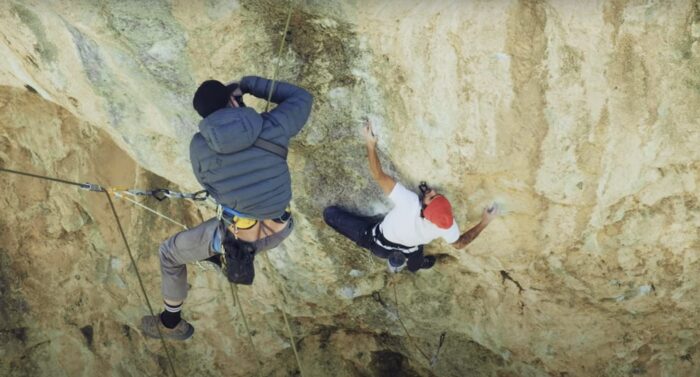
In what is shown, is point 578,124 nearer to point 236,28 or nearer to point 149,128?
point 236,28

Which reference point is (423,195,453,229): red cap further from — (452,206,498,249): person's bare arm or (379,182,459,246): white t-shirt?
(452,206,498,249): person's bare arm

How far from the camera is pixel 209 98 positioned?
155 inches

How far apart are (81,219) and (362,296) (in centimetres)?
313

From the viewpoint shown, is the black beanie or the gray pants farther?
the gray pants

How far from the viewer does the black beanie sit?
393 centimetres

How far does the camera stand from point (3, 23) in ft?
15.9

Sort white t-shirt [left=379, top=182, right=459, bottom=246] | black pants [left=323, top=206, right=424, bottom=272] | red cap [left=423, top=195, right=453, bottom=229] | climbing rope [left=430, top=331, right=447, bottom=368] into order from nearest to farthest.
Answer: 1. red cap [left=423, top=195, right=453, bottom=229]
2. white t-shirt [left=379, top=182, right=459, bottom=246]
3. black pants [left=323, top=206, right=424, bottom=272]
4. climbing rope [left=430, top=331, right=447, bottom=368]

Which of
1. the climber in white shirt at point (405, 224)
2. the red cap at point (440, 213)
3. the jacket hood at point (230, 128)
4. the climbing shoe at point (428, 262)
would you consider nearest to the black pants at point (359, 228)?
the climber in white shirt at point (405, 224)

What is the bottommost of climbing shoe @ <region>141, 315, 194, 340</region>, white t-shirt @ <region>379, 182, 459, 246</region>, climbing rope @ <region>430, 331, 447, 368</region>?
climbing rope @ <region>430, 331, 447, 368</region>

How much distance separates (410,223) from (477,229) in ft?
1.61

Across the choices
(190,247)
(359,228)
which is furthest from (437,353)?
(190,247)

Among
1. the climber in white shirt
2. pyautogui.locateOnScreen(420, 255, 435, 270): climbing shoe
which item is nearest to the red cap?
the climber in white shirt

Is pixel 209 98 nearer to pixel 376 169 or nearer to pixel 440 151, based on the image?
pixel 376 169

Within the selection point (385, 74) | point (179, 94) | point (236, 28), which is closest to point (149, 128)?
point (179, 94)
